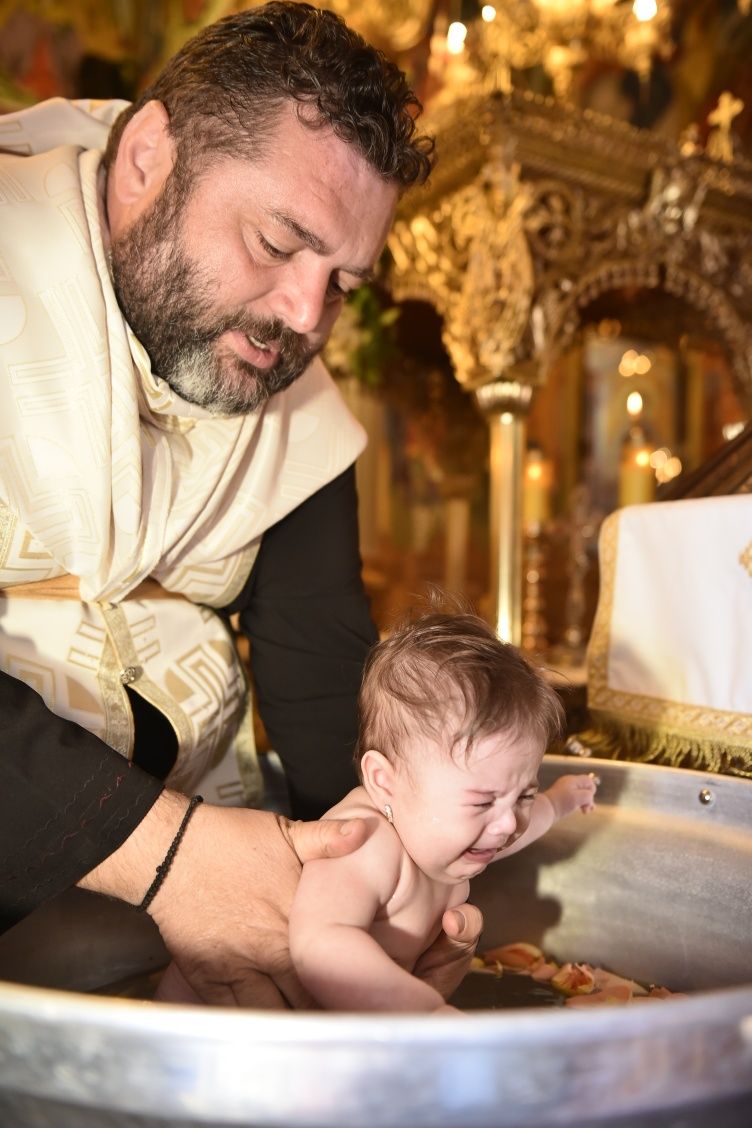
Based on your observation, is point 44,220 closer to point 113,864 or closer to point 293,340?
point 293,340

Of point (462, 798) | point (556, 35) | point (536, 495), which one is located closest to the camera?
point (462, 798)

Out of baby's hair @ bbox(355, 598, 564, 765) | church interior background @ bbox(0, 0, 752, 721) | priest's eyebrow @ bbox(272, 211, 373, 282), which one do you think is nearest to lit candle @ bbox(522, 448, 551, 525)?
church interior background @ bbox(0, 0, 752, 721)

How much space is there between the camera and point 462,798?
0.90 metres

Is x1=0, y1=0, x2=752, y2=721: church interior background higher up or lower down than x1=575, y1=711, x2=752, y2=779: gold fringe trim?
higher up

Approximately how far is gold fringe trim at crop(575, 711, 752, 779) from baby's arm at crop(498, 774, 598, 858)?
17cm

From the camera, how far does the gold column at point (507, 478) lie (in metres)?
2.94

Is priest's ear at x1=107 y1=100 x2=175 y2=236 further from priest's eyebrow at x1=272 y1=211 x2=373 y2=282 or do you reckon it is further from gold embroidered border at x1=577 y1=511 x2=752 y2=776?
gold embroidered border at x1=577 y1=511 x2=752 y2=776

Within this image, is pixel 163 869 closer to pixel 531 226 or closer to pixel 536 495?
pixel 531 226

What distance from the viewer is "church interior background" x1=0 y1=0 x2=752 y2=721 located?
2.98m

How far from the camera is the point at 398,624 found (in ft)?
3.68

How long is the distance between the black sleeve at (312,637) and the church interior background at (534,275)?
62cm

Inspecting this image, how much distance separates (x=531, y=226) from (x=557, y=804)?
234 cm

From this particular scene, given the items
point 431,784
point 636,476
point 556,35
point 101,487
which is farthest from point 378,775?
point 556,35

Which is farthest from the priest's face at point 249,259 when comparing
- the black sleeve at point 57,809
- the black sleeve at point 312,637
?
the black sleeve at point 57,809
